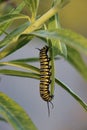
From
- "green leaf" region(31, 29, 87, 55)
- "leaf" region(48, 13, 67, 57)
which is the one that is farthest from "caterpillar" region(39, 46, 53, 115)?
"green leaf" region(31, 29, 87, 55)

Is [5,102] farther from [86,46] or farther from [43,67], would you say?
[86,46]

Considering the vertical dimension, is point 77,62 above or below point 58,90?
below

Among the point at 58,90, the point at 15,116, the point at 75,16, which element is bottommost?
the point at 15,116

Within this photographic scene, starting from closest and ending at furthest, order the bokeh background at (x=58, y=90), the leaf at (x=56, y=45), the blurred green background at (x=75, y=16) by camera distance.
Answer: the leaf at (x=56, y=45) < the bokeh background at (x=58, y=90) < the blurred green background at (x=75, y=16)

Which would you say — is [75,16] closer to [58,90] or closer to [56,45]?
[58,90]

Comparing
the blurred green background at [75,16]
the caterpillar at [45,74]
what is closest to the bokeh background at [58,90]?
the blurred green background at [75,16]

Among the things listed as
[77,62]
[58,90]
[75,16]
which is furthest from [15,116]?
[75,16]

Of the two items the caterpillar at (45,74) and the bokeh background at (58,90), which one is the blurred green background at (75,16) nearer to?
the bokeh background at (58,90)

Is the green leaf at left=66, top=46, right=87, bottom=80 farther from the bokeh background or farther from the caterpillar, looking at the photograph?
the bokeh background
